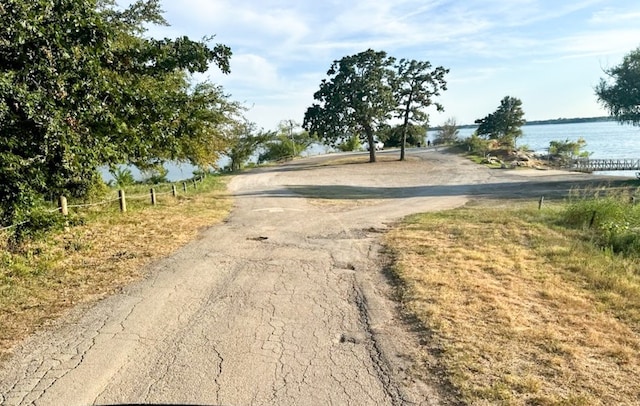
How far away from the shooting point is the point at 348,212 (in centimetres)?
1421

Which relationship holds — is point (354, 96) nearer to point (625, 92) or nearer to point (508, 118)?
point (625, 92)

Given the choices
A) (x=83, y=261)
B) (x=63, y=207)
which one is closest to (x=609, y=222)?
(x=83, y=261)

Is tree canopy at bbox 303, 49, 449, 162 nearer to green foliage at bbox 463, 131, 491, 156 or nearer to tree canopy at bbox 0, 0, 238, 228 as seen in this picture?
green foliage at bbox 463, 131, 491, 156

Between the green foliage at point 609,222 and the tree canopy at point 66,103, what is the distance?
10177 mm

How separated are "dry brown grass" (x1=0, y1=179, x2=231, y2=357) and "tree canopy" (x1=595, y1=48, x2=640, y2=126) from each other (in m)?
26.5

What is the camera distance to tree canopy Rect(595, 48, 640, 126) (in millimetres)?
26016

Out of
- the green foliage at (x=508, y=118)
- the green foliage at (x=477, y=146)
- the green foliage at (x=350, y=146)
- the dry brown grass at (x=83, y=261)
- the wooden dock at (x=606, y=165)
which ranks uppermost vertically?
the green foliage at (x=508, y=118)

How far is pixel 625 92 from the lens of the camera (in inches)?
1044

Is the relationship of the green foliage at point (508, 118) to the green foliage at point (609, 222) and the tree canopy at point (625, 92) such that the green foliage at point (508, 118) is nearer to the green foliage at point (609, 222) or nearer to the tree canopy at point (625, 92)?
the tree canopy at point (625, 92)

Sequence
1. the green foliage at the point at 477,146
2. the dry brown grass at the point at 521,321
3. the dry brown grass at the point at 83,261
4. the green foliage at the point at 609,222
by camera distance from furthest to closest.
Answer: the green foliage at the point at 477,146 → the green foliage at the point at 609,222 → the dry brown grass at the point at 83,261 → the dry brown grass at the point at 521,321

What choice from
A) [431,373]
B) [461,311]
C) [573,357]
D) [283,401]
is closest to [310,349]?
[283,401]

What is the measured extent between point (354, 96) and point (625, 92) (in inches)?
713

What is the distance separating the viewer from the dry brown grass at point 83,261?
5609 millimetres

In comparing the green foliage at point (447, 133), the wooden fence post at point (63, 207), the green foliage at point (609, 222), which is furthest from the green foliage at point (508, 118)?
the wooden fence post at point (63, 207)
